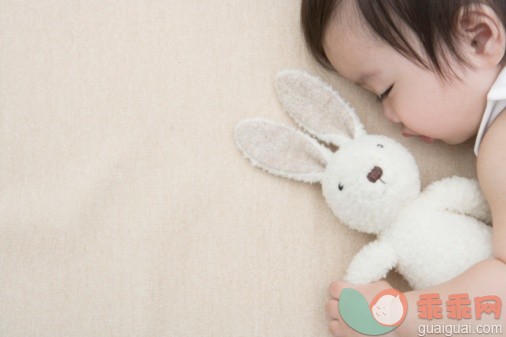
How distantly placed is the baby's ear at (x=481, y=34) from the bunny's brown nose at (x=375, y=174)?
0.72 ft

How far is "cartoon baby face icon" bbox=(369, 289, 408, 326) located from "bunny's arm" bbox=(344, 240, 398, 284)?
0.12ft

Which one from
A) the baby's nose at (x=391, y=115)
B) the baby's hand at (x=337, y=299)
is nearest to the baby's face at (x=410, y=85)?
the baby's nose at (x=391, y=115)

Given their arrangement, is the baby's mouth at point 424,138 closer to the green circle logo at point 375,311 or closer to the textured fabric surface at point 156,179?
the textured fabric surface at point 156,179

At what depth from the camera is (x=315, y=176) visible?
3.35ft

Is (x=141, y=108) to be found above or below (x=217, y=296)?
above

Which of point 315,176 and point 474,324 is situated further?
point 315,176

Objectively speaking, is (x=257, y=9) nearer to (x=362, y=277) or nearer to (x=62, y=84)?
(x=62, y=84)

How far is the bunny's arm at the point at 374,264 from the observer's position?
96 cm

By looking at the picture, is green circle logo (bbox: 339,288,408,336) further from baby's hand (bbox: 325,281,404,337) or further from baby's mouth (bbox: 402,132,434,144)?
baby's mouth (bbox: 402,132,434,144)

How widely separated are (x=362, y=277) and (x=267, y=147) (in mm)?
261

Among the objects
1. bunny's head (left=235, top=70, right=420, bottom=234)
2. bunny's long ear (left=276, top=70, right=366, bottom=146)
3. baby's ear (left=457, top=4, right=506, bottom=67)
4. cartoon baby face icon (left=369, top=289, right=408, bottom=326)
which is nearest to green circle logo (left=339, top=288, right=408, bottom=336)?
cartoon baby face icon (left=369, top=289, right=408, bottom=326)

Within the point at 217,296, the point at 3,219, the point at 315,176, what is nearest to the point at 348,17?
the point at 315,176

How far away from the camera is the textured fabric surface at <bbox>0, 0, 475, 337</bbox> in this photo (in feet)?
3.29

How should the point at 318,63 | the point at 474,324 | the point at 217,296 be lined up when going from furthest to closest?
1. the point at 318,63
2. the point at 217,296
3. the point at 474,324
